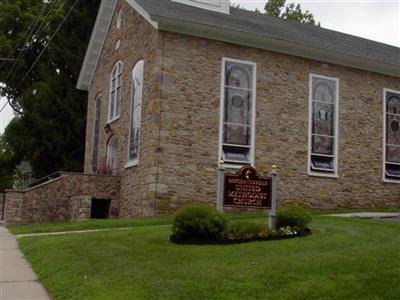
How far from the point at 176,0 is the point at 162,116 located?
6.29m

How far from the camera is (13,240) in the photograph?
16375mm

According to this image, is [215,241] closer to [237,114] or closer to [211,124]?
[211,124]

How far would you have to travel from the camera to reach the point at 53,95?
108ft

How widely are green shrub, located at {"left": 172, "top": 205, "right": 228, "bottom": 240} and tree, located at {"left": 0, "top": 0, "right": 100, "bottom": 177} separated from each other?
21.3m

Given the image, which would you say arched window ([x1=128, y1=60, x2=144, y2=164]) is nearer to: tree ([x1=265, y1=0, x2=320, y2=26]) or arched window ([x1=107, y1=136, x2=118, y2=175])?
arched window ([x1=107, y1=136, x2=118, y2=175])

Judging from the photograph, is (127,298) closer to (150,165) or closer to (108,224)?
(108,224)

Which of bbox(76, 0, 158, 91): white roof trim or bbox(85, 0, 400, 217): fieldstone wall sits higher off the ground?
bbox(76, 0, 158, 91): white roof trim

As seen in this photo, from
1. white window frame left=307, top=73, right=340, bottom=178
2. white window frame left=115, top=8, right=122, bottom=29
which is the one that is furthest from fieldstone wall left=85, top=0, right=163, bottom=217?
white window frame left=307, top=73, right=340, bottom=178

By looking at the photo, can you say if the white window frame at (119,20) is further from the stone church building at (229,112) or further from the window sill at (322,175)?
the window sill at (322,175)

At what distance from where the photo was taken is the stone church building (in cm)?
2070

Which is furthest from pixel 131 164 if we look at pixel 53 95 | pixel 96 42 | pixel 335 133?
pixel 53 95

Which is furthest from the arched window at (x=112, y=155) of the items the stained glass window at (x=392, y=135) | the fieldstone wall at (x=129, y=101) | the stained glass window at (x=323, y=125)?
the stained glass window at (x=392, y=135)

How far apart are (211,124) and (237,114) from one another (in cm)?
118

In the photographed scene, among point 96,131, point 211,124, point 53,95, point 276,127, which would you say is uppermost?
point 53,95
